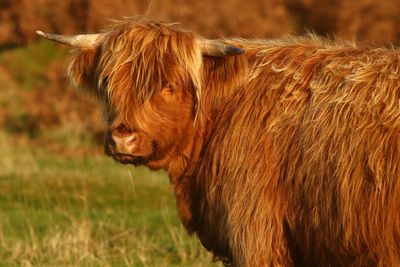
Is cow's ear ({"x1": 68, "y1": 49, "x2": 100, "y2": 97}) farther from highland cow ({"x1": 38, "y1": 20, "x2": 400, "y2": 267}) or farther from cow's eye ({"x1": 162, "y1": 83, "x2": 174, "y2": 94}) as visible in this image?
cow's eye ({"x1": 162, "y1": 83, "x2": 174, "y2": 94})

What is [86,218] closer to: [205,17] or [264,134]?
[264,134]

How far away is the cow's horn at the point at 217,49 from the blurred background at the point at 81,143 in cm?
66

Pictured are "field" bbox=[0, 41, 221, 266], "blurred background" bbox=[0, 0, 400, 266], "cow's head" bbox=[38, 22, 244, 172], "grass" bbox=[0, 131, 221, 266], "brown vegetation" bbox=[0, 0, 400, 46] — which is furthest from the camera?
"brown vegetation" bbox=[0, 0, 400, 46]

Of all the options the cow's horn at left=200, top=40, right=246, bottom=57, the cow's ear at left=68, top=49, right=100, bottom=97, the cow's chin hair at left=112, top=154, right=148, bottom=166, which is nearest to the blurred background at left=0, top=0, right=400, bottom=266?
the cow's ear at left=68, top=49, right=100, bottom=97

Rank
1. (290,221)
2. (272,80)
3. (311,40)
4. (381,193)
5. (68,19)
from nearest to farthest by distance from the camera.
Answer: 1. (381,193)
2. (290,221)
3. (272,80)
4. (311,40)
5. (68,19)

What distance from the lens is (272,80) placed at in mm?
4504

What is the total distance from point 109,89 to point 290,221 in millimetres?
1359

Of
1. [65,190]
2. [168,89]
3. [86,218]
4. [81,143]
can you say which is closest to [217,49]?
[168,89]

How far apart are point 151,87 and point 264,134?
2.41 ft

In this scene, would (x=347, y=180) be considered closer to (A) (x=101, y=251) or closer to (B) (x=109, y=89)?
(B) (x=109, y=89)

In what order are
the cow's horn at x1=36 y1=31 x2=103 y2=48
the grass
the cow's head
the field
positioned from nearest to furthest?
the cow's head
the cow's horn at x1=36 y1=31 x2=103 y2=48
the grass
the field

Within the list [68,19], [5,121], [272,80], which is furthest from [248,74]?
[68,19]

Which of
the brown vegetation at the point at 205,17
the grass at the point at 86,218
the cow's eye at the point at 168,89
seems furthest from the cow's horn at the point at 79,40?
the brown vegetation at the point at 205,17

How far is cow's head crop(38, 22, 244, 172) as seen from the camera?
14.5 ft
